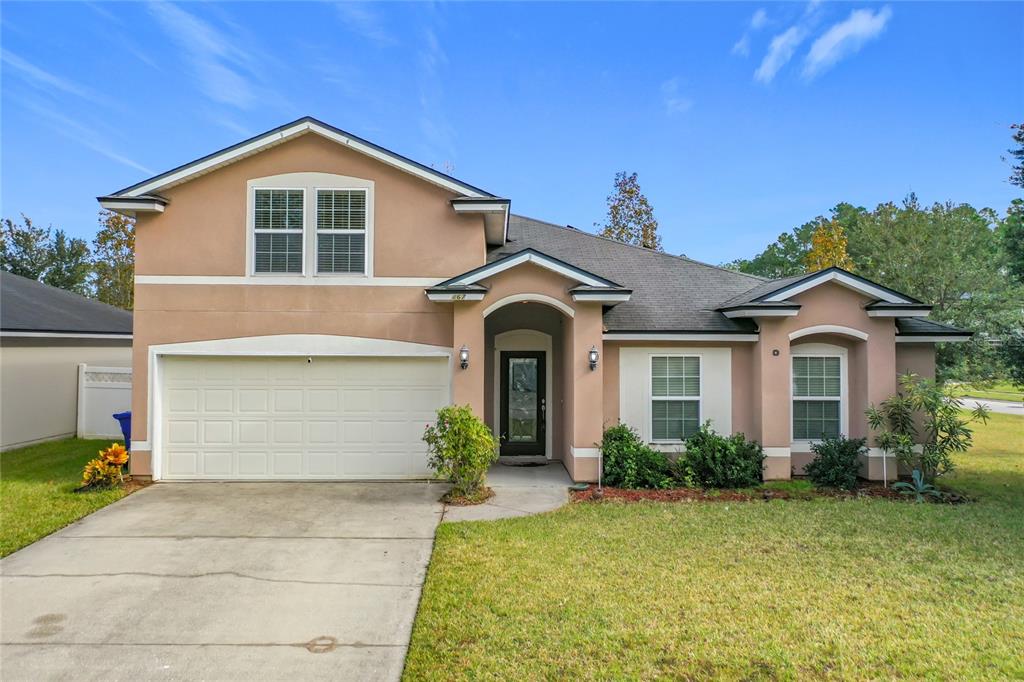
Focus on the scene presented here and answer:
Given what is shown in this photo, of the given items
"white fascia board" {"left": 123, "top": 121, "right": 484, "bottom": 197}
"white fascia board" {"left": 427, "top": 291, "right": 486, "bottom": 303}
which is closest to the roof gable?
"white fascia board" {"left": 123, "top": 121, "right": 484, "bottom": 197}

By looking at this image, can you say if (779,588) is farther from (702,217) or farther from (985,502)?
(702,217)

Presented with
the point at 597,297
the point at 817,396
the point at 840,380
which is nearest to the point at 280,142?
the point at 597,297

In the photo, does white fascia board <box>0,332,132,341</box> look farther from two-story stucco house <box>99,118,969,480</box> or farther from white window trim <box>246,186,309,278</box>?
white window trim <box>246,186,309,278</box>

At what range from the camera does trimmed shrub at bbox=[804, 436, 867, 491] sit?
32.0 feet

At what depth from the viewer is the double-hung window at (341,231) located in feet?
33.6

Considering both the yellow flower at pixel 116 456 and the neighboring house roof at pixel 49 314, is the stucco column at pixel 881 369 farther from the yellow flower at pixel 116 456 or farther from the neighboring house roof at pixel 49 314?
the neighboring house roof at pixel 49 314

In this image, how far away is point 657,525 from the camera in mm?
7605

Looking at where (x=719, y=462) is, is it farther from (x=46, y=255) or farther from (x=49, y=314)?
(x=46, y=255)

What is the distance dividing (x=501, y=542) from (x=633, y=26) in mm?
14079

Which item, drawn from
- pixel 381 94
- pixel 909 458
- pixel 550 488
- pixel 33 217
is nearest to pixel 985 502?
pixel 909 458

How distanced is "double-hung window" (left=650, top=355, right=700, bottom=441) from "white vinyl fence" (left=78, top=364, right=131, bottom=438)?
13.5m

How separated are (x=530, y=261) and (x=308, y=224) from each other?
421 centimetres

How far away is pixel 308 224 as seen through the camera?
10219 millimetres

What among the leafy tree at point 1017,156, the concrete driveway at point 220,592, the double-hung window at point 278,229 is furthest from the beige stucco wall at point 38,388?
the leafy tree at point 1017,156
